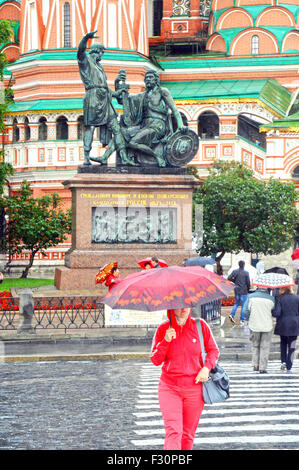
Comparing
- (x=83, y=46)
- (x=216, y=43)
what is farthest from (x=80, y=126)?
(x=83, y=46)

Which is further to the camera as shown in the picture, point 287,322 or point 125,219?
point 125,219

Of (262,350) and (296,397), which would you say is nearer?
(296,397)

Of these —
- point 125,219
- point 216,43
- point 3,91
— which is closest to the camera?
point 125,219

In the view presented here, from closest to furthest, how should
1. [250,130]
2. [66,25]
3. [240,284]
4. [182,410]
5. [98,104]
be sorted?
[182,410] → [240,284] → [98,104] → [66,25] → [250,130]

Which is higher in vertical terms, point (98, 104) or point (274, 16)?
point (274, 16)

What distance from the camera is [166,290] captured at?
894cm

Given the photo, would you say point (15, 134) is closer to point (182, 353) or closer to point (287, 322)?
point (287, 322)

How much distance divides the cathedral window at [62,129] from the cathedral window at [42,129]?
2.10 ft

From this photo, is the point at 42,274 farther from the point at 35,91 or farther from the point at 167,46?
the point at 167,46

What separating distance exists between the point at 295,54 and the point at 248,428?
47265mm

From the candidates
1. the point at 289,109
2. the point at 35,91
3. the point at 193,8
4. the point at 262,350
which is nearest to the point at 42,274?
the point at 35,91

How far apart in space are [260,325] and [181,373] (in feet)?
23.3

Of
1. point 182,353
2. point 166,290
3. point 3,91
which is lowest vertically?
point 182,353

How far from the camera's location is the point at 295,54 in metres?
56.3
